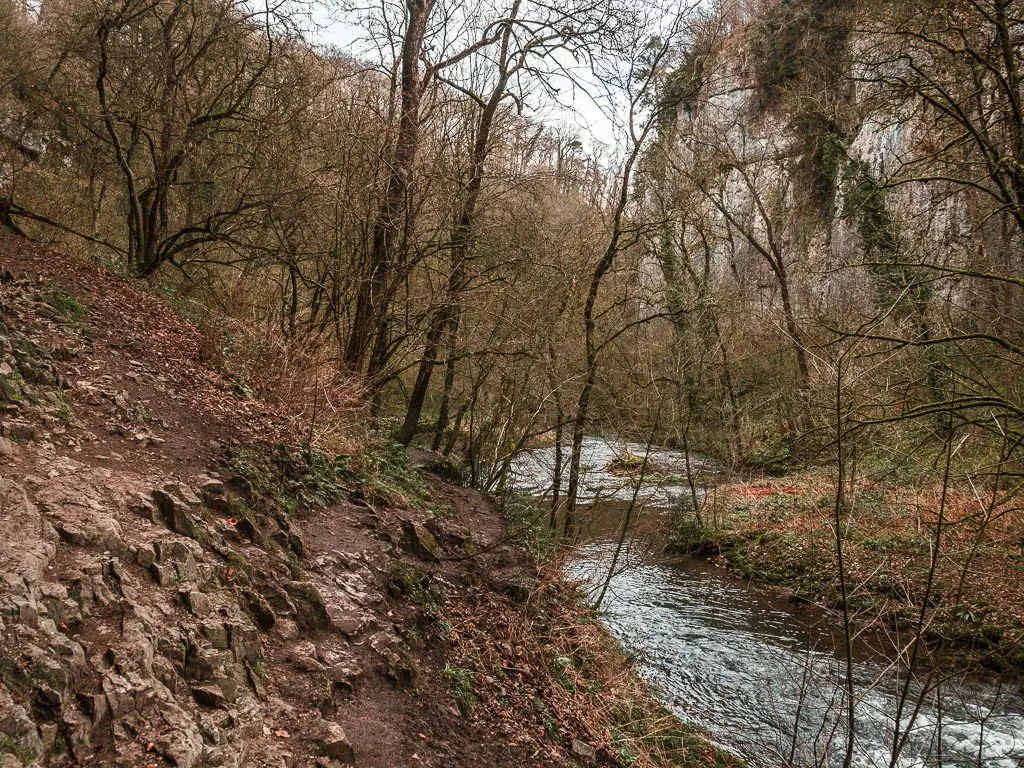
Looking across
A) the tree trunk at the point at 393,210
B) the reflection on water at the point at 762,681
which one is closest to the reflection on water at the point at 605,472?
the reflection on water at the point at 762,681

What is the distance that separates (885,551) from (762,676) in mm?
3944

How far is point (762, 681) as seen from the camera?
8.15 meters

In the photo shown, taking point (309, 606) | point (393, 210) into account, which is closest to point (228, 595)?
point (309, 606)

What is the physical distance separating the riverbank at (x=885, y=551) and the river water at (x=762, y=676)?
535 millimetres

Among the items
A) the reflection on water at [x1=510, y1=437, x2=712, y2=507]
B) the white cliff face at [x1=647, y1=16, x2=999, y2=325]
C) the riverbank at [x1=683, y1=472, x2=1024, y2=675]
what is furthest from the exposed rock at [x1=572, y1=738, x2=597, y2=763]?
the white cliff face at [x1=647, y1=16, x2=999, y2=325]

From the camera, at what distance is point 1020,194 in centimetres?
604

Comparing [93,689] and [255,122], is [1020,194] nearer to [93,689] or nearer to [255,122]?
[93,689]

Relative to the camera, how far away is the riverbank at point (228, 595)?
9.61ft

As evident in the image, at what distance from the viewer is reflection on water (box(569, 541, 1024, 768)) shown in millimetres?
6559

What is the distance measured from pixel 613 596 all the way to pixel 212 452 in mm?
7017

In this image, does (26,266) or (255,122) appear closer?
(26,266)

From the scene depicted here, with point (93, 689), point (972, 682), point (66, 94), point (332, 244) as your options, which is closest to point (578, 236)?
point (332, 244)

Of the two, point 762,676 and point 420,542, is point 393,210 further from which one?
point 762,676

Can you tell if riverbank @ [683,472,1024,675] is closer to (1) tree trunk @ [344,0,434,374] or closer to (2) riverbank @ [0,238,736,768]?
(2) riverbank @ [0,238,736,768]
